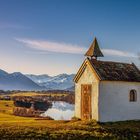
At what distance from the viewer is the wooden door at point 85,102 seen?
129ft

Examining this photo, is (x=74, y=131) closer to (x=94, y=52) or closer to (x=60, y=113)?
(x=94, y=52)

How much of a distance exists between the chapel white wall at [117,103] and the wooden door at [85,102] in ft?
5.44

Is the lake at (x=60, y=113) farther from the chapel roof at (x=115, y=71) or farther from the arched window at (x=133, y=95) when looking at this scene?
the arched window at (x=133, y=95)

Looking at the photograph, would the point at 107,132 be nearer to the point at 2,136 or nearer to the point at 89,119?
the point at 89,119

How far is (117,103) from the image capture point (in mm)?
39062

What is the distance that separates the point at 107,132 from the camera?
33.8 m

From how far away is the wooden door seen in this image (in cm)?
3919

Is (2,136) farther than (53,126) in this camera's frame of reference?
No

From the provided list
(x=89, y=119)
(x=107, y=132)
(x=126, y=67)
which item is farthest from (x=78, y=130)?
(x=126, y=67)

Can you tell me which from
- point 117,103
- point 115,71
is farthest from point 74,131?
point 115,71

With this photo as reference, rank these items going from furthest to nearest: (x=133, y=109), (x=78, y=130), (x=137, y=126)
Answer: (x=133, y=109), (x=137, y=126), (x=78, y=130)

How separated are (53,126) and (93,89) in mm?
6339

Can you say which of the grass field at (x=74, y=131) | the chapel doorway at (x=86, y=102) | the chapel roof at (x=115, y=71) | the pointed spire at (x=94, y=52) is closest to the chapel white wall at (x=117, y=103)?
the chapel roof at (x=115, y=71)

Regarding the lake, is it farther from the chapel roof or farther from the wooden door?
the wooden door
